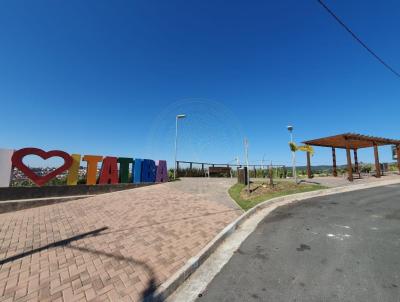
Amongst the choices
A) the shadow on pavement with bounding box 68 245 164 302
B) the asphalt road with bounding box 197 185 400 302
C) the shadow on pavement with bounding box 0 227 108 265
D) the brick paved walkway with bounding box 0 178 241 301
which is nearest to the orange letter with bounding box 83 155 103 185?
the brick paved walkway with bounding box 0 178 241 301

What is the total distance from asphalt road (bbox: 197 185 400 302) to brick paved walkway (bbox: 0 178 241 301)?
108cm

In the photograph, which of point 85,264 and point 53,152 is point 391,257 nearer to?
point 85,264

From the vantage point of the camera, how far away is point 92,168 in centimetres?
1272

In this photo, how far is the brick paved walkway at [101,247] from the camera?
11.2 ft

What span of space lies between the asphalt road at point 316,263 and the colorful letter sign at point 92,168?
32.6ft

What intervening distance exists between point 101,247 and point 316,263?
4.42 metres

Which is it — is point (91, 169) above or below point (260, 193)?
→ above

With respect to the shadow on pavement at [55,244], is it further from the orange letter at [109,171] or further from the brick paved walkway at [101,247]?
the orange letter at [109,171]

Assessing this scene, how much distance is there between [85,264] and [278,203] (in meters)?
7.64

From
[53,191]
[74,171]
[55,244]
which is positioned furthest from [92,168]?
[55,244]

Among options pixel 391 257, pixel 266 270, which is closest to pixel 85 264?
pixel 266 270

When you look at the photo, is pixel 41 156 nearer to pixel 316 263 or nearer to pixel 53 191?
pixel 53 191

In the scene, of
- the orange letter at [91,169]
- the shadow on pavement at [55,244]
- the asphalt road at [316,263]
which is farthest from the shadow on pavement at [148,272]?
the orange letter at [91,169]

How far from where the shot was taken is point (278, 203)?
945 centimetres
